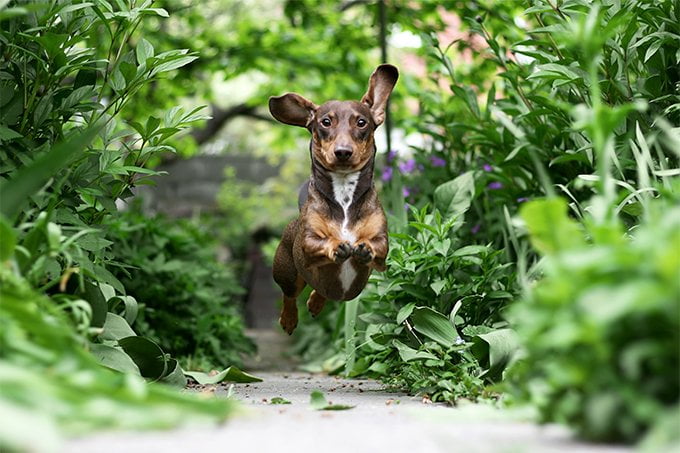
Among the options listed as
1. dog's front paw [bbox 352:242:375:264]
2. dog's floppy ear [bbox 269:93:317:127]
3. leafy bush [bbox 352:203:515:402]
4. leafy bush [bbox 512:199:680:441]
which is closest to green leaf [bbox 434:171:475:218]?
leafy bush [bbox 352:203:515:402]

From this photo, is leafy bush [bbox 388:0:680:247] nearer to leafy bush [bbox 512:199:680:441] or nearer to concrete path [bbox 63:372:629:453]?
leafy bush [bbox 512:199:680:441]

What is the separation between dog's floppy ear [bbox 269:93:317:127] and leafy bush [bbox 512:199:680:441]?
5.38 ft

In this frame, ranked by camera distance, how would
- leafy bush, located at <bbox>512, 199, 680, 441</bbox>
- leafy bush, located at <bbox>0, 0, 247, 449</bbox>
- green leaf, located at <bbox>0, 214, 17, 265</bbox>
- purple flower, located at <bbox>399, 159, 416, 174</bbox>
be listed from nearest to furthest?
leafy bush, located at <bbox>512, 199, 680, 441</bbox> < leafy bush, located at <bbox>0, 0, 247, 449</bbox> < green leaf, located at <bbox>0, 214, 17, 265</bbox> < purple flower, located at <bbox>399, 159, 416, 174</bbox>

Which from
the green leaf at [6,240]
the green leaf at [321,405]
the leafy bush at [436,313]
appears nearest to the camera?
the green leaf at [6,240]

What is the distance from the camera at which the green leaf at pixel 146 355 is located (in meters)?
3.23

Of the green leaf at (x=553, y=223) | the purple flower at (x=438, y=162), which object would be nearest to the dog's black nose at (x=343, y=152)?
the green leaf at (x=553, y=223)

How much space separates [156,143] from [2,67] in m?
0.65

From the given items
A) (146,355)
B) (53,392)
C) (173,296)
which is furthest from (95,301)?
(173,296)

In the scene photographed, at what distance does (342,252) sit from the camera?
300cm

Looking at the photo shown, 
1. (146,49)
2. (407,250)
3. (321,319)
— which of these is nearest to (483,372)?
(407,250)

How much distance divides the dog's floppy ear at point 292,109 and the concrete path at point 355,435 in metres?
1.24

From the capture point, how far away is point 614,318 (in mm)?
1738

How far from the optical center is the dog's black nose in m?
3.03

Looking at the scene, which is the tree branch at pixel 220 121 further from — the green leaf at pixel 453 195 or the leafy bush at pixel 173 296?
the green leaf at pixel 453 195
